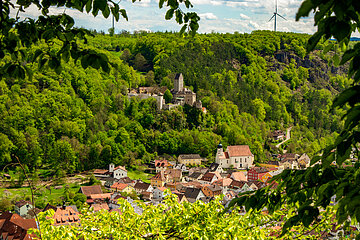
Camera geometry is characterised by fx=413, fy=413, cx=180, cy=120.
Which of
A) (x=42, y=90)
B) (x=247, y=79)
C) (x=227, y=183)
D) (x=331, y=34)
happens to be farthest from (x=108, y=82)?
(x=331, y=34)

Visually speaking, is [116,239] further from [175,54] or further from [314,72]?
[314,72]

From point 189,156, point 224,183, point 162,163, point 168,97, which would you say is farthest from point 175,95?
point 224,183

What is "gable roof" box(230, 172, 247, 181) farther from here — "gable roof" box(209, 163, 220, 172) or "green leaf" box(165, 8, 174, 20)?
"green leaf" box(165, 8, 174, 20)

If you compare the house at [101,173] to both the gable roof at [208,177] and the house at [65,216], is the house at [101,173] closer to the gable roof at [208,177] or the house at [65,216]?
the gable roof at [208,177]

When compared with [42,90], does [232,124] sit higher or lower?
lower

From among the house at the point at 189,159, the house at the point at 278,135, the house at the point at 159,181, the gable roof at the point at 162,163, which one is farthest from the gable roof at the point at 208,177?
the house at the point at 278,135

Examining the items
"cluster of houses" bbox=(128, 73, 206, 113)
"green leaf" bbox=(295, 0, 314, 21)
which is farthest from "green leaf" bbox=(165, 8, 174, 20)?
"cluster of houses" bbox=(128, 73, 206, 113)
